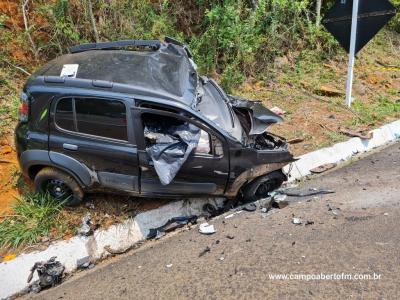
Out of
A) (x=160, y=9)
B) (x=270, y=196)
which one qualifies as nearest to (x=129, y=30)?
(x=160, y=9)

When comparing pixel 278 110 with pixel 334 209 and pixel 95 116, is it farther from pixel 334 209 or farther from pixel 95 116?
pixel 95 116

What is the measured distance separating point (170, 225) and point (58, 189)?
151cm

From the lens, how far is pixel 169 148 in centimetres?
452

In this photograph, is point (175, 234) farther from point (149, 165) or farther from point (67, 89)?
point (67, 89)

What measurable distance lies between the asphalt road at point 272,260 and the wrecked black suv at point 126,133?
2.39 ft

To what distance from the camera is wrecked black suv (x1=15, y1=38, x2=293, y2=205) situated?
4.50 metres

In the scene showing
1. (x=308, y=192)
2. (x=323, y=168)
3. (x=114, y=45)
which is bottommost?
(x=323, y=168)

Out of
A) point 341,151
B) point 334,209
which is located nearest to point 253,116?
point 334,209

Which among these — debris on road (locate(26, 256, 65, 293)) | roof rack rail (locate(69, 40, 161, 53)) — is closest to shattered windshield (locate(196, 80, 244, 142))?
roof rack rail (locate(69, 40, 161, 53))

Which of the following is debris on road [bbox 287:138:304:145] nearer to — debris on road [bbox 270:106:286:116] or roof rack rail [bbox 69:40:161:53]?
debris on road [bbox 270:106:286:116]

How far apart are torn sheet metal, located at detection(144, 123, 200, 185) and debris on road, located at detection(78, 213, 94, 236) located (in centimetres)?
115

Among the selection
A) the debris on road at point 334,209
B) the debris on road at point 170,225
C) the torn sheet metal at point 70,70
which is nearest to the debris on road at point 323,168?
the debris on road at point 334,209

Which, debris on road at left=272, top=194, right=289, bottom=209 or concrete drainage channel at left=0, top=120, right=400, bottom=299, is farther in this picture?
debris on road at left=272, top=194, right=289, bottom=209

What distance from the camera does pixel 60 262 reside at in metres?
4.51
